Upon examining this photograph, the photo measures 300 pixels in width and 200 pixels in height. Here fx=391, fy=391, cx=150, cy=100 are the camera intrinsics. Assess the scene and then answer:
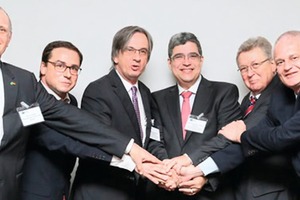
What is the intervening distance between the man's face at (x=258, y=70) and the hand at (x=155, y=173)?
0.97 metres

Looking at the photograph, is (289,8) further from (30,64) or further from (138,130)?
(30,64)

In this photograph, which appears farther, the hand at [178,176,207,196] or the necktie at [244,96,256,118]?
the necktie at [244,96,256,118]

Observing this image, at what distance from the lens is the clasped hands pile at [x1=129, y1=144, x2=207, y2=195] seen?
286 cm

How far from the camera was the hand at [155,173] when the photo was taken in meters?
2.85

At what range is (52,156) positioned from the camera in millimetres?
2721

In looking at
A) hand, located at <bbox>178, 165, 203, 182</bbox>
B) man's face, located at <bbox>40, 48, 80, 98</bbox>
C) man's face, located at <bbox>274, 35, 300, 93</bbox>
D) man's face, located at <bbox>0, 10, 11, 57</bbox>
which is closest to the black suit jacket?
man's face, located at <bbox>274, 35, 300, 93</bbox>

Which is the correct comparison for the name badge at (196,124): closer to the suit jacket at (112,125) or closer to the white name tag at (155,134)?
Result: the white name tag at (155,134)

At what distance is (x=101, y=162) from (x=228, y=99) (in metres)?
1.09

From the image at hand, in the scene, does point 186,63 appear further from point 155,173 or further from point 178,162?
point 155,173

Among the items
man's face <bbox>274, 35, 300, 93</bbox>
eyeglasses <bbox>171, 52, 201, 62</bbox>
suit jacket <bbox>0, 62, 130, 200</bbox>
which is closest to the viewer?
suit jacket <bbox>0, 62, 130, 200</bbox>

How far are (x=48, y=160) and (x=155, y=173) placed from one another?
0.77 meters

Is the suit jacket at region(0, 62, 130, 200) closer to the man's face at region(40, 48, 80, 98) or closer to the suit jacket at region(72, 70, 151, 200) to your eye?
the suit jacket at region(72, 70, 151, 200)

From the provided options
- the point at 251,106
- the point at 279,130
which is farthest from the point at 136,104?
the point at 279,130

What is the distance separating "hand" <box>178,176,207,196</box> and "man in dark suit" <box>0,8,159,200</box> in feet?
0.99
